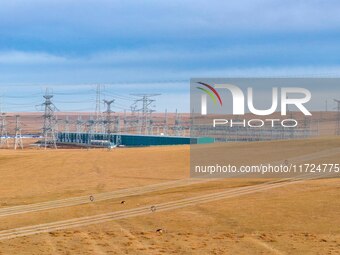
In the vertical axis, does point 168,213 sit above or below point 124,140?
below

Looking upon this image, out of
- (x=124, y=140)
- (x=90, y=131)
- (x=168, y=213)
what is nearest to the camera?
(x=168, y=213)

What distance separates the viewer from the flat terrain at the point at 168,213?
1877 centimetres

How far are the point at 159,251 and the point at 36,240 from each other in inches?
206

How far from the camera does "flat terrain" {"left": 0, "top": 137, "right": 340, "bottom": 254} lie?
18.8 meters

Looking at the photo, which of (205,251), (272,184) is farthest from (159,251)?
(272,184)

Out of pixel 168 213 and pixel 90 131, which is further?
pixel 90 131

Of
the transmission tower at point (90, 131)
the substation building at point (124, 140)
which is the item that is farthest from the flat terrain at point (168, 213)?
the transmission tower at point (90, 131)

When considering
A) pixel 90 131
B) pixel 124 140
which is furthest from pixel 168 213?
pixel 90 131

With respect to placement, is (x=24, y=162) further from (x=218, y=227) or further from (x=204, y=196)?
(x=218, y=227)

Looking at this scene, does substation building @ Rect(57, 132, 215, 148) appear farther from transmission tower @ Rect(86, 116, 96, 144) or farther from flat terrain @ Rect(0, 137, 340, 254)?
flat terrain @ Rect(0, 137, 340, 254)

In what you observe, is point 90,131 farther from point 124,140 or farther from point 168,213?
point 168,213

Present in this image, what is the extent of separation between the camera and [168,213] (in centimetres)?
2491

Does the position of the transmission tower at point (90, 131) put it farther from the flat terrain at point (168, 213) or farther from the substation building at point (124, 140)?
the flat terrain at point (168, 213)

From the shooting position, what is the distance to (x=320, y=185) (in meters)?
31.7
